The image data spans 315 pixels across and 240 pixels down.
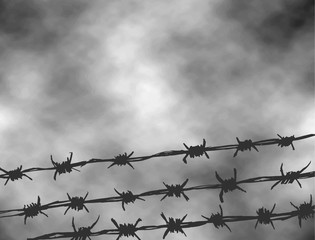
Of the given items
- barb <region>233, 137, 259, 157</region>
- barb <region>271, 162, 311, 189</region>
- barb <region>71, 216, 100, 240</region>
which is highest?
barb <region>233, 137, 259, 157</region>

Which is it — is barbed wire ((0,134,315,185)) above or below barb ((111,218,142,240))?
above

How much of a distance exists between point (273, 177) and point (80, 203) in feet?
5.98

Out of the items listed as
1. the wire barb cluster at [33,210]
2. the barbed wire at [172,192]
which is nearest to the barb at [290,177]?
the barbed wire at [172,192]

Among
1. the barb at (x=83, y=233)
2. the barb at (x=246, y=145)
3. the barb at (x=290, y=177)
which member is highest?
the barb at (x=246, y=145)

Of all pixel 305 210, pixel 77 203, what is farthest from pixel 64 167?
pixel 305 210

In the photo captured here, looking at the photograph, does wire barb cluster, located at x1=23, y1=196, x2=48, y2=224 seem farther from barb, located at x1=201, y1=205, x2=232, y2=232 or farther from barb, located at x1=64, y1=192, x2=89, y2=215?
barb, located at x1=201, y1=205, x2=232, y2=232

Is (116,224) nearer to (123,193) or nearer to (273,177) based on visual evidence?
(123,193)

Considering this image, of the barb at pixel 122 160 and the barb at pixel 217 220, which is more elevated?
the barb at pixel 122 160

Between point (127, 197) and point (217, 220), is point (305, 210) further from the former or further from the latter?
point (127, 197)

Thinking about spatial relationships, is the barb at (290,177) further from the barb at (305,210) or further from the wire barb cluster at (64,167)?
the wire barb cluster at (64,167)

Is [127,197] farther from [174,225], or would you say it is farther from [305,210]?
[305,210]

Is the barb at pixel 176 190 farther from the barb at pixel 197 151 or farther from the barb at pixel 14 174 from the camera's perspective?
the barb at pixel 14 174


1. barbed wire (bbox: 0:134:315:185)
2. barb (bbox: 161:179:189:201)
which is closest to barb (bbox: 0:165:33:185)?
barbed wire (bbox: 0:134:315:185)

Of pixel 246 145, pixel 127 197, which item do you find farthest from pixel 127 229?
pixel 246 145
